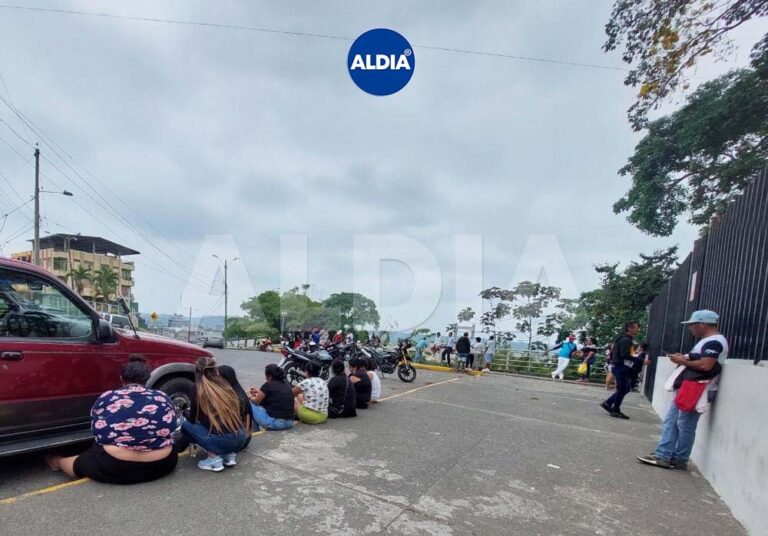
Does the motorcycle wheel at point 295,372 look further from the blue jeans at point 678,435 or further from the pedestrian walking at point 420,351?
the pedestrian walking at point 420,351

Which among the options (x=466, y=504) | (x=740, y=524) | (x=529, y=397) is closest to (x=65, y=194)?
(x=529, y=397)

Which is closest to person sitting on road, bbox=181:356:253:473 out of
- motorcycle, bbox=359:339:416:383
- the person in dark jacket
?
motorcycle, bbox=359:339:416:383

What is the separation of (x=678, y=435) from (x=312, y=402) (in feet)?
14.5

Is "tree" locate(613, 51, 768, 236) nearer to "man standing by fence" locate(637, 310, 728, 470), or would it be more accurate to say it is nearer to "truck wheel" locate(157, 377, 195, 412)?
"man standing by fence" locate(637, 310, 728, 470)

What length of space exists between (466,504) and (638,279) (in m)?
16.5

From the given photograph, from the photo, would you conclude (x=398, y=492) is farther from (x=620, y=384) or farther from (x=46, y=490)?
(x=620, y=384)

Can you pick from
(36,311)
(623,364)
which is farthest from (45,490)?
(623,364)

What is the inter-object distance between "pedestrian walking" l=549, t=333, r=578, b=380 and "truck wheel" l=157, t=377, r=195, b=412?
12.3 meters

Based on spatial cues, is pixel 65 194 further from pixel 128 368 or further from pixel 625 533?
pixel 625 533

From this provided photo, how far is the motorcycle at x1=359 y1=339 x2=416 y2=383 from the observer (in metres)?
11.3

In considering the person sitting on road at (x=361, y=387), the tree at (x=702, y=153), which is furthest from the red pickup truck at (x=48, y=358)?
the tree at (x=702, y=153)

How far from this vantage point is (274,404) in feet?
17.0

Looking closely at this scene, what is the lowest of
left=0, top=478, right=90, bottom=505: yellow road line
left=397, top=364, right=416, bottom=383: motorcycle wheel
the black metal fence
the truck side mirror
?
left=397, top=364, right=416, bottom=383: motorcycle wheel

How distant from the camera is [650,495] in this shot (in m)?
3.90
